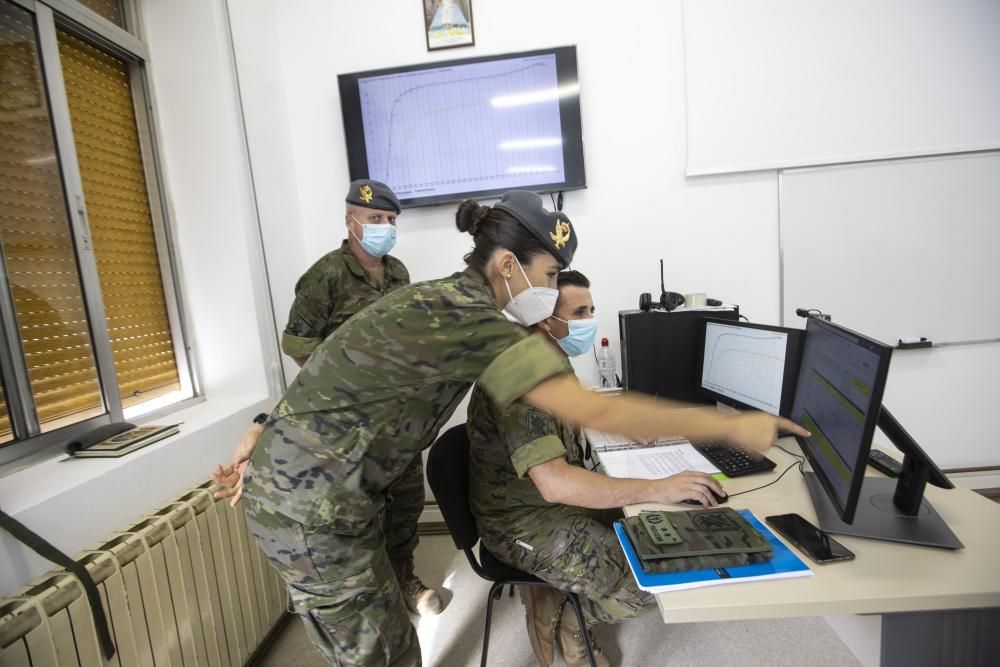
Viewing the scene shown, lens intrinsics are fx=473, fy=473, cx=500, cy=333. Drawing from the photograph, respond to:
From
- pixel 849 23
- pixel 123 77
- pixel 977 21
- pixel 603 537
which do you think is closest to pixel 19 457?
pixel 123 77

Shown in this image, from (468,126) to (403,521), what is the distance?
177cm

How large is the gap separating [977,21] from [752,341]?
200 centimetres

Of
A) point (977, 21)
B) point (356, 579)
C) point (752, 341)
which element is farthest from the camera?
point (977, 21)

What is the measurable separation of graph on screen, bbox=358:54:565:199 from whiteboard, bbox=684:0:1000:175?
2.31 ft

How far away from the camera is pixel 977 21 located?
6.77 feet

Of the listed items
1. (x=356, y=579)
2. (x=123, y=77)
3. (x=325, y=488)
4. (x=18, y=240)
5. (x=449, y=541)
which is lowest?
(x=449, y=541)

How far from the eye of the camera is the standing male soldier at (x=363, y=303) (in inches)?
73.9

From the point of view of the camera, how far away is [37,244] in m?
1.44

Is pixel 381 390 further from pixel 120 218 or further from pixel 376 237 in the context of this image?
pixel 120 218

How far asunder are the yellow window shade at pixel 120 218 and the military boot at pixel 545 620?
163 cm

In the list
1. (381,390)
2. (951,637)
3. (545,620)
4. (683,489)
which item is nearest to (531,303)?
(381,390)

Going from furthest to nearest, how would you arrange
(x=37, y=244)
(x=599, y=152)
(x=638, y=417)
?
1. (x=599, y=152)
2. (x=37, y=244)
3. (x=638, y=417)

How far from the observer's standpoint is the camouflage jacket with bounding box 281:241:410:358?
6.23 feet

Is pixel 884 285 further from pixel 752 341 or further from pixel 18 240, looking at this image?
pixel 18 240
